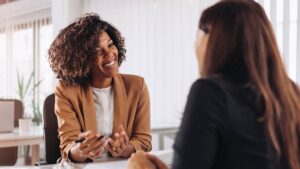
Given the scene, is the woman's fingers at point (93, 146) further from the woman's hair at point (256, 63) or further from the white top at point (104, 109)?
the woman's hair at point (256, 63)

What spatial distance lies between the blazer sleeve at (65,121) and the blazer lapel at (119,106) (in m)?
0.17

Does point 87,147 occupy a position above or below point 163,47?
below

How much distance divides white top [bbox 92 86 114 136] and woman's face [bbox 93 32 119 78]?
8 cm

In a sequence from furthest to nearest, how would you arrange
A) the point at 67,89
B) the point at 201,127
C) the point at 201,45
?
1. the point at 67,89
2. the point at 201,45
3. the point at 201,127

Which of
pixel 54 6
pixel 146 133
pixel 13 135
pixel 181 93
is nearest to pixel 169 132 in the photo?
pixel 181 93

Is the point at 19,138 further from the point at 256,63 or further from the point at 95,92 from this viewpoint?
the point at 256,63

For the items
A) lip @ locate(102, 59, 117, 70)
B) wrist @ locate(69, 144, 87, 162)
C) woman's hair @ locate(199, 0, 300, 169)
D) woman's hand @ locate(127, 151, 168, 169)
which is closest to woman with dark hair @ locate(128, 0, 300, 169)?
woman's hair @ locate(199, 0, 300, 169)

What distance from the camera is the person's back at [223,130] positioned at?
697mm

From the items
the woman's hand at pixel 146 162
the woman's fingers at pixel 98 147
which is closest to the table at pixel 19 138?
the woman's fingers at pixel 98 147

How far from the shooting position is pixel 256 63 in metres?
0.75

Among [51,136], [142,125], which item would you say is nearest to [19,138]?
[51,136]

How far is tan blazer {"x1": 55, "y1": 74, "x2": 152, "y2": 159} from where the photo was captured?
1.54 metres

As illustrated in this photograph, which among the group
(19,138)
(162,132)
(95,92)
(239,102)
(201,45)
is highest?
(201,45)

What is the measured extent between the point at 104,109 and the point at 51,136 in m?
0.37
